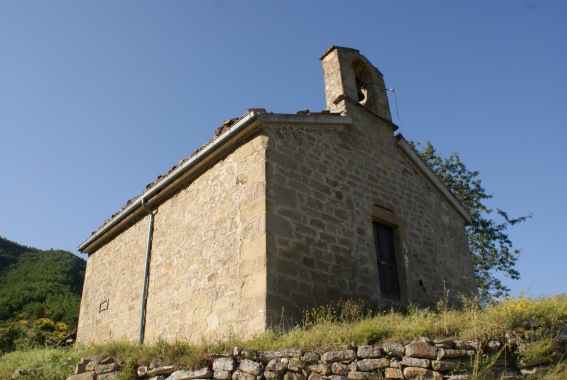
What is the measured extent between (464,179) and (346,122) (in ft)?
40.3

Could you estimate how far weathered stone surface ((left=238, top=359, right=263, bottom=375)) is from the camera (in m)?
5.08

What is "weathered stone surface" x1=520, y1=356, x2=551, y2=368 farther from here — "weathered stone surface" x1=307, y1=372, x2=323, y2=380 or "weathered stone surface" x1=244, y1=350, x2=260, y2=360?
"weathered stone surface" x1=244, y1=350, x2=260, y2=360

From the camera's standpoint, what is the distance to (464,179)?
19844 millimetres

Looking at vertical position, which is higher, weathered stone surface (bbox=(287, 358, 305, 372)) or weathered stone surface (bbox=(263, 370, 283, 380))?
weathered stone surface (bbox=(287, 358, 305, 372))

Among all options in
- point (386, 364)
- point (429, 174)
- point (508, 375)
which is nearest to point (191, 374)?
point (386, 364)

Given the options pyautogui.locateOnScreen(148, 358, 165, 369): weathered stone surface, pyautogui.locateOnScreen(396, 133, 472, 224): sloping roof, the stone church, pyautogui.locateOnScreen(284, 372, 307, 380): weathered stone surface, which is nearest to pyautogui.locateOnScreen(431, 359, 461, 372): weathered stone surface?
pyautogui.locateOnScreen(284, 372, 307, 380): weathered stone surface

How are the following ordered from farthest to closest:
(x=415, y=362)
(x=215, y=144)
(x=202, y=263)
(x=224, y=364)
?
(x=215, y=144) < (x=202, y=263) < (x=224, y=364) < (x=415, y=362)

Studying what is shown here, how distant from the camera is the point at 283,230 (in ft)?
23.5

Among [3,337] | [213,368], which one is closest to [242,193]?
[213,368]

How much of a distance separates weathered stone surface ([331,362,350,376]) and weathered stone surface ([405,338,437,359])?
0.64 meters

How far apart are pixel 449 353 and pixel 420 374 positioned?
1.22 ft

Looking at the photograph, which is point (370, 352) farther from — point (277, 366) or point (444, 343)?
point (277, 366)

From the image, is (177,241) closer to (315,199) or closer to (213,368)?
(315,199)

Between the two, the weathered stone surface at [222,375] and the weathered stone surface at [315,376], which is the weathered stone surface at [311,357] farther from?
the weathered stone surface at [222,375]
